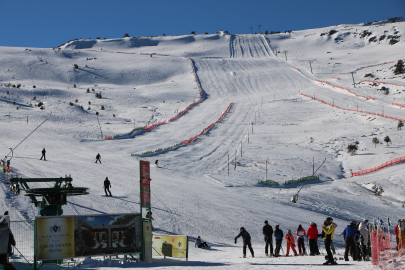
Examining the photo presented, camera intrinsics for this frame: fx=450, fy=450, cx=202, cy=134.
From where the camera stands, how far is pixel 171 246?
15250mm

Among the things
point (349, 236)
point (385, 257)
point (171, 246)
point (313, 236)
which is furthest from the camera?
point (171, 246)

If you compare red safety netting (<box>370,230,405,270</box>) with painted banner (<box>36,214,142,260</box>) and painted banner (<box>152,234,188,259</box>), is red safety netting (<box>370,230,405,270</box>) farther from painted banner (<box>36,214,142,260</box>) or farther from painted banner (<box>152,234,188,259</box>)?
painted banner (<box>36,214,142,260</box>)

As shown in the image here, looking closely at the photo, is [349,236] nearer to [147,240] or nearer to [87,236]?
[147,240]

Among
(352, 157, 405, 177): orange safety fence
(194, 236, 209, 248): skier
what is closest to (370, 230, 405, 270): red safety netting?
(194, 236, 209, 248): skier

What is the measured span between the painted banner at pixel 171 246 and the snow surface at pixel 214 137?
0.83m

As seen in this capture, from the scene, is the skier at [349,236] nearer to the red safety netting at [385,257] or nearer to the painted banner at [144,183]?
the red safety netting at [385,257]

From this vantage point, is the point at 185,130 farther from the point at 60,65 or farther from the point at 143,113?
the point at 60,65

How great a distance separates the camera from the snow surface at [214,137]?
22978mm

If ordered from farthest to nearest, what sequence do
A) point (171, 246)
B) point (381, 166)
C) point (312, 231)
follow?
point (381, 166) < point (171, 246) < point (312, 231)

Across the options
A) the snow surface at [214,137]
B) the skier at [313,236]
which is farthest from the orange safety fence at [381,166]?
the skier at [313,236]

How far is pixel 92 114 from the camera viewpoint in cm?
5278

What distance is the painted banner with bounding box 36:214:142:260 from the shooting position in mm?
11672

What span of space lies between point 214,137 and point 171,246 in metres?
29.3

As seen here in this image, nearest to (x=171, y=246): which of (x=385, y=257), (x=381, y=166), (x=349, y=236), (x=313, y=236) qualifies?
(x=313, y=236)
